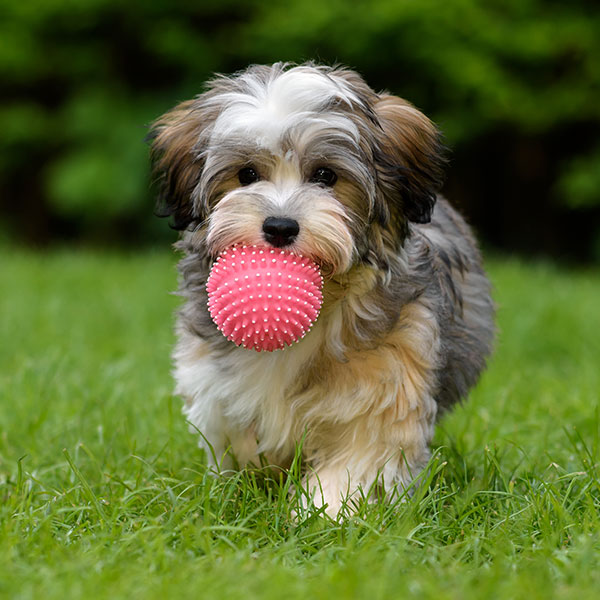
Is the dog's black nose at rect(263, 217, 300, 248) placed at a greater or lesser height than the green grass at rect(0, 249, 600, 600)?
greater

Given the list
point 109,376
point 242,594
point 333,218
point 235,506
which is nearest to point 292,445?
point 235,506

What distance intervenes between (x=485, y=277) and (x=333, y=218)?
4.49ft

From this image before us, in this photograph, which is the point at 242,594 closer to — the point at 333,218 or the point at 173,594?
the point at 173,594

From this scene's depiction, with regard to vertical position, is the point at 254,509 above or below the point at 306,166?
below

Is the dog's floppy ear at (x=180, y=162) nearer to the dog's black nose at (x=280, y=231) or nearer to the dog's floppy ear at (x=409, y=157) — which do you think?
the dog's black nose at (x=280, y=231)

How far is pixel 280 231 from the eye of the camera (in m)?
2.73

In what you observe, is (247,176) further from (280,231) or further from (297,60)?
(297,60)

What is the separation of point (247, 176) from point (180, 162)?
371mm

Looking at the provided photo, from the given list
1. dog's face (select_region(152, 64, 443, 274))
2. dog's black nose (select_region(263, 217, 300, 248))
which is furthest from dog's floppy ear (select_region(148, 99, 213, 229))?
dog's black nose (select_region(263, 217, 300, 248))

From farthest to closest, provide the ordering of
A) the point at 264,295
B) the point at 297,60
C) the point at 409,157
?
the point at 297,60 < the point at 409,157 < the point at 264,295

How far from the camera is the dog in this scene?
2805mm

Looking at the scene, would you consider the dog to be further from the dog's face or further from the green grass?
the green grass

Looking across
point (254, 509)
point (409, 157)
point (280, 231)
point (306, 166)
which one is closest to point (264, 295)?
point (280, 231)

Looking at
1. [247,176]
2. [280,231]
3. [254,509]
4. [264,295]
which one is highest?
[247,176]
